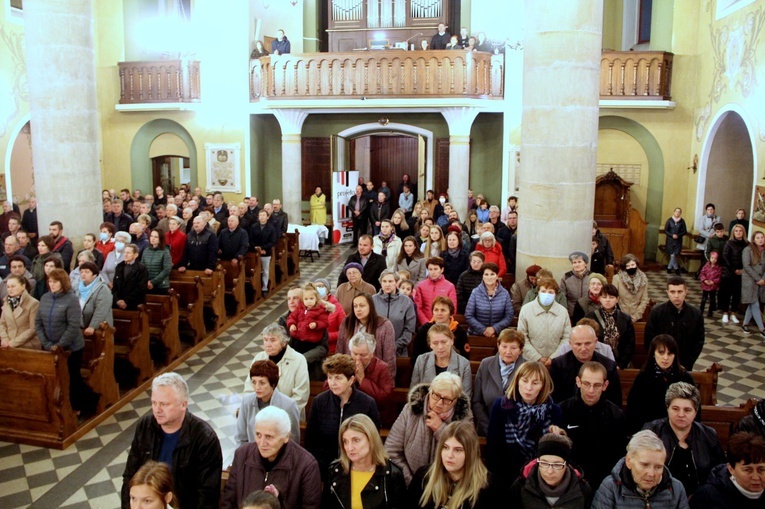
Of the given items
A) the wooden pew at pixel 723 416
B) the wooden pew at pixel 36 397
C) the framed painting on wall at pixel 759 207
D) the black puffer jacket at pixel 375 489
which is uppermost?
the framed painting on wall at pixel 759 207

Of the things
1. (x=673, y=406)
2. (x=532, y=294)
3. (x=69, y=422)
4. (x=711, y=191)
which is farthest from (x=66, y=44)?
(x=711, y=191)

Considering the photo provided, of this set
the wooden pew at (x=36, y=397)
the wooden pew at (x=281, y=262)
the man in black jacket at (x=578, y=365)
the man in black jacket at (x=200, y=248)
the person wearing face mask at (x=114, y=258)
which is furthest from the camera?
the wooden pew at (x=281, y=262)

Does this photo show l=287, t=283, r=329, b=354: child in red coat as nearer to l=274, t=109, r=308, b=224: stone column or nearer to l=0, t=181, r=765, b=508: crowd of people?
l=0, t=181, r=765, b=508: crowd of people

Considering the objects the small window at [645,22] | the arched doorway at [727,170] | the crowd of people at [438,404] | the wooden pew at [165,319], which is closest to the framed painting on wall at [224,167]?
the crowd of people at [438,404]

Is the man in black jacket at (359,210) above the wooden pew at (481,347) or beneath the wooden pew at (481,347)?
above

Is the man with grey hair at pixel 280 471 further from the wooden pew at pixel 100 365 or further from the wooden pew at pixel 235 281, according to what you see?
the wooden pew at pixel 235 281

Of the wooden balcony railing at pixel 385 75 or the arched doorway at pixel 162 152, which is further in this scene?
the arched doorway at pixel 162 152

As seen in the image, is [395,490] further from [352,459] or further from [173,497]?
[173,497]

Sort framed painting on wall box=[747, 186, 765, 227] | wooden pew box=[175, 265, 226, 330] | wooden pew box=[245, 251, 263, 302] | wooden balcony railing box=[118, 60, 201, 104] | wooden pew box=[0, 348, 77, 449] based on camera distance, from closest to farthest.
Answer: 1. wooden pew box=[0, 348, 77, 449]
2. wooden pew box=[175, 265, 226, 330]
3. framed painting on wall box=[747, 186, 765, 227]
4. wooden pew box=[245, 251, 263, 302]
5. wooden balcony railing box=[118, 60, 201, 104]

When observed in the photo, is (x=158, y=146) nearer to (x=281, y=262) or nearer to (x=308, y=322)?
(x=281, y=262)

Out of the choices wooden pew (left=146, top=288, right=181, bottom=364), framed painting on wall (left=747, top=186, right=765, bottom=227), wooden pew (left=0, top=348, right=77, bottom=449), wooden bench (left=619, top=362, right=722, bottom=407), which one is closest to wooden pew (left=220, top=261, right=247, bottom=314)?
wooden pew (left=146, top=288, right=181, bottom=364)

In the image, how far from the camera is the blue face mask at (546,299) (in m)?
5.79

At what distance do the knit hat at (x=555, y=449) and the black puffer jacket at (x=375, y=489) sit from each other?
755 millimetres

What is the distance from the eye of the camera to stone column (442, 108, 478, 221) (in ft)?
50.1
